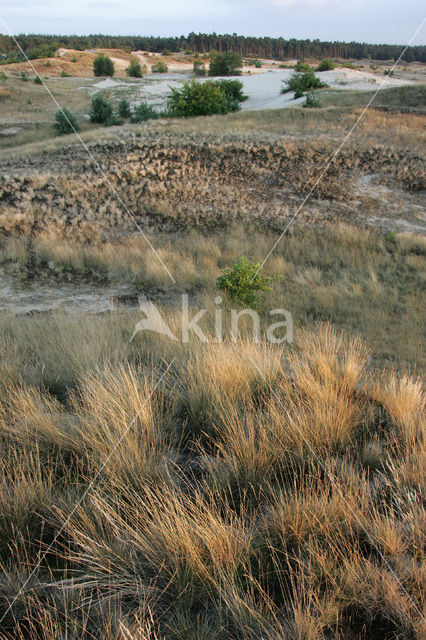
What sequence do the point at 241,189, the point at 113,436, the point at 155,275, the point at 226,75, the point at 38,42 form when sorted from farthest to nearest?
the point at 38,42
the point at 226,75
the point at 241,189
the point at 155,275
the point at 113,436

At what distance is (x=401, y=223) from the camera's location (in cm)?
1134

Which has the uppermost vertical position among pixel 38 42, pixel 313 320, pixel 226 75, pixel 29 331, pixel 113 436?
pixel 38 42

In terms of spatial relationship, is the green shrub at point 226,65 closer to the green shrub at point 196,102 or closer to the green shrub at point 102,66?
the green shrub at point 102,66

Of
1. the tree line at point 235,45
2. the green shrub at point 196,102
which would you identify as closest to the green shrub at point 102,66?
the green shrub at point 196,102

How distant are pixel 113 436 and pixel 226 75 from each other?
54893 mm

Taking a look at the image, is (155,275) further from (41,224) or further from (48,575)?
(48,575)

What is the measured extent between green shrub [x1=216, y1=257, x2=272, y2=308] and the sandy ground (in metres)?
25.8

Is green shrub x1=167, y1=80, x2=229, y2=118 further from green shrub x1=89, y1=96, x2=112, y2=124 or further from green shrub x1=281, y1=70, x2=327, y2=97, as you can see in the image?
green shrub x1=281, y1=70, x2=327, y2=97

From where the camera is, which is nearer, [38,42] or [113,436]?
[113,436]

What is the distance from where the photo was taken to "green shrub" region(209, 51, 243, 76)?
4788 cm

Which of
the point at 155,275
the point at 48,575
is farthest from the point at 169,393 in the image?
the point at 155,275

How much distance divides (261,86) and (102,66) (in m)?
20.7

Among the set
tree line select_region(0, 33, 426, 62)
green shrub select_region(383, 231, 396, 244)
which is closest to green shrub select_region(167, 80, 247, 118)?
green shrub select_region(383, 231, 396, 244)

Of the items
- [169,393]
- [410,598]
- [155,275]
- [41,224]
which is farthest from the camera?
[41,224]
